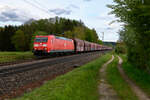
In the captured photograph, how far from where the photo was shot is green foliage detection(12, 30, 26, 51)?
88.7 meters

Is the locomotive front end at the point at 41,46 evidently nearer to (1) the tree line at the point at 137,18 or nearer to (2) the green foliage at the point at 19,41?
(1) the tree line at the point at 137,18

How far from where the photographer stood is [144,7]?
8.19m

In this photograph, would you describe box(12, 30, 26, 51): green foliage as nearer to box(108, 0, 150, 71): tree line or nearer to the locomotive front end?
the locomotive front end

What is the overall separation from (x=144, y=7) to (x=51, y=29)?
107 metres

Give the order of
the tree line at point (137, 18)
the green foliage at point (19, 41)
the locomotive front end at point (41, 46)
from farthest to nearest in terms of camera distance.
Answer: the green foliage at point (19, 41) → the locomotive front end at point (41, 46) → the tree line at point (137, 18)

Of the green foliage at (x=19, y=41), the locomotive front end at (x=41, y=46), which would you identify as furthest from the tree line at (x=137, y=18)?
the green foliage at (x=19, y=41)

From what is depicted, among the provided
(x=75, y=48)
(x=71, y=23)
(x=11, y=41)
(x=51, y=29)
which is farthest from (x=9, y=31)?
(x=75, y=48)

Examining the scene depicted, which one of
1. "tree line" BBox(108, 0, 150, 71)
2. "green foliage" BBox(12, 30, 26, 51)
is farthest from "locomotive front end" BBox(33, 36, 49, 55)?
"green foliage" BBox(12, 30, 26, 51)

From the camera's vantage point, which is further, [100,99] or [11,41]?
[11,41]

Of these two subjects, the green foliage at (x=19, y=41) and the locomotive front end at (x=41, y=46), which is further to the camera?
the green foliage at (x=19, y=41)

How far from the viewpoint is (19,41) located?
296 feet

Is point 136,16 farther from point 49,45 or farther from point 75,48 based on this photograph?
point 75,48

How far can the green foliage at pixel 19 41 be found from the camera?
88694mm

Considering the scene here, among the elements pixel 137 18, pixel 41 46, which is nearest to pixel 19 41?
pixel 41 46
